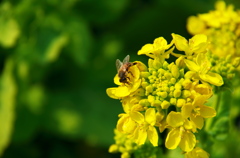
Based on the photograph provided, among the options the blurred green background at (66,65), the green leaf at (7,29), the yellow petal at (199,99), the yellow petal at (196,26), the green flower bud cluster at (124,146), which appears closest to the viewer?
the yellow petal at (199,99)

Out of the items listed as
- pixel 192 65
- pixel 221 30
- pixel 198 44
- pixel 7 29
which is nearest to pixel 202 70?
pixel 192 65

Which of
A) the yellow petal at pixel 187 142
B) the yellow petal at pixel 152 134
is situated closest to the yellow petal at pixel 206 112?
the yellow petal at pixel 187 142

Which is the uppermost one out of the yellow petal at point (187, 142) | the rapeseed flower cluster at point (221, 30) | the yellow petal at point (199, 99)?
the rapeseed flower cluster at point (221, 30)

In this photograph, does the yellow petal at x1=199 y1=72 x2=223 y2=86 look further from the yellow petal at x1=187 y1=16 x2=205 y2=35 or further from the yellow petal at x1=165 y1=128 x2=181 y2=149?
the yellow petal at x1=187 y1=16 x2=205 y2=35

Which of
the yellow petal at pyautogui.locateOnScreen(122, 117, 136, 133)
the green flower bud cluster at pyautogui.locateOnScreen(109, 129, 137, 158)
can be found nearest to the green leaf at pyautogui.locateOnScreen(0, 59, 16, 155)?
the green flower bud cluster at pyautogui.locateOnScreen(109, 129, 137, 158)

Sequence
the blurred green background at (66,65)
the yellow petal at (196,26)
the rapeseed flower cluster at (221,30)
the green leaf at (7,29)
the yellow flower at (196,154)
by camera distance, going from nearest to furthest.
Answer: the yellow flower at (196,154), the rapeseed flower cluster at (221,30), the yellow petal at (196,26), the green leaf at (7,29), the blurred green background at (66,65)

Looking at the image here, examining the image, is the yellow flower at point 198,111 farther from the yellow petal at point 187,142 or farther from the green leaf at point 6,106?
the green leaf at point 6,106
